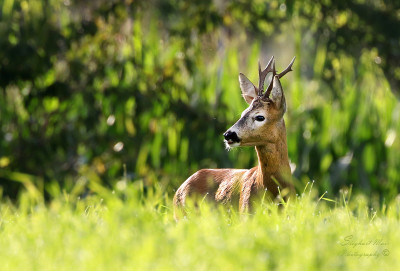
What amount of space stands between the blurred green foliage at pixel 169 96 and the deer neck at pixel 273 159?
145 inches

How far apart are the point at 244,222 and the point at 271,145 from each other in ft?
2.05

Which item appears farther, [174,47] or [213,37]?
[213,37]

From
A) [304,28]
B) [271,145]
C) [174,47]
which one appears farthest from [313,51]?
[271,145]

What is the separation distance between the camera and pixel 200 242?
3.38 meters

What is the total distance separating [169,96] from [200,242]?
548cm

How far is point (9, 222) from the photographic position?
4.58 meters

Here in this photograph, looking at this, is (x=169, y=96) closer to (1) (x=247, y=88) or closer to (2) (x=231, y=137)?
(1) (x=247, y=88)

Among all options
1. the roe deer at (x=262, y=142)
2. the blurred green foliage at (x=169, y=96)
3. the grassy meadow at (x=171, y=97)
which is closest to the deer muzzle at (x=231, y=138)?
the roe deer at (x=262, y=142)

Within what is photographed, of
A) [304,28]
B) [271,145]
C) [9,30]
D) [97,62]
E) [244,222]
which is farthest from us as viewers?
[304,28]

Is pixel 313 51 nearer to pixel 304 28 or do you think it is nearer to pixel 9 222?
pixel 304 28

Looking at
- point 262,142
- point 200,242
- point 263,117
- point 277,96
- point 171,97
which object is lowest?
point 171,97

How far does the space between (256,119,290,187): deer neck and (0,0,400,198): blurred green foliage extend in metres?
3.68

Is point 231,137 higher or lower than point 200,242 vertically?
higher

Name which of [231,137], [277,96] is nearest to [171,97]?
[277,96]
